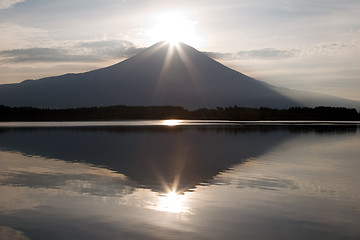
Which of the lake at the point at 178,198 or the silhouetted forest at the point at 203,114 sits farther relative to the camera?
the silhouetted forest at the point at 203,114

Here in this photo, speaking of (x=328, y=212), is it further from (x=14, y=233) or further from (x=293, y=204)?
(x=14, y=233)

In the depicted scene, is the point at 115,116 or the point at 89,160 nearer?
the point at 89,160

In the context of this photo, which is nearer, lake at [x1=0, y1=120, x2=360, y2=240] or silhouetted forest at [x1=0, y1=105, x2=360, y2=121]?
lake at [x1=0, y1=120, x2=360, y2=240]

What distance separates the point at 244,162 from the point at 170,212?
11051 millimetres

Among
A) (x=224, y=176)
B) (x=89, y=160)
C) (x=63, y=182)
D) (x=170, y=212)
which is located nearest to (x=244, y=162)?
(x=224, y=176)

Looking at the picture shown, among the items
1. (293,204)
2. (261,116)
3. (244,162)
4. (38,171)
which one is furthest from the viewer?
(261,116)

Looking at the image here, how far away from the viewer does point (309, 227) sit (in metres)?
10.0

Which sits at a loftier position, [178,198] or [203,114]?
[203,114]

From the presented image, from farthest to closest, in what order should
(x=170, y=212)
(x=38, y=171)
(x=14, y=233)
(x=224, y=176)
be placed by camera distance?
1. (x=38, y=171)
2. (x=224, y=176)
3. (x=170, y=212)
4. (x=14, y=233)

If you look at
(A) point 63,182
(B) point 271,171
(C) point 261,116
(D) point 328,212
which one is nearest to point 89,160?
(A) point 63,182

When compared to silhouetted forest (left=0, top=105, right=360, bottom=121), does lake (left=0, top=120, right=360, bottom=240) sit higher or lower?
lower

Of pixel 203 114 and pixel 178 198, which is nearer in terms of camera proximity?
pixel 178 198

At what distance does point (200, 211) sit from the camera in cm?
1135

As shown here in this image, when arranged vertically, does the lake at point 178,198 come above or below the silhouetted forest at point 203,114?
below
